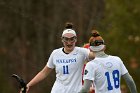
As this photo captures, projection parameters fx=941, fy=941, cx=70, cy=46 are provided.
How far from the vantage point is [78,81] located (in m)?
15.7

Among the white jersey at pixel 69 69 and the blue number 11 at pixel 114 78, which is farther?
the white jersey at pixel 69 69

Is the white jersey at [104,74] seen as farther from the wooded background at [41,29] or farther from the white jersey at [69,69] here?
the wooded background at [41,29]

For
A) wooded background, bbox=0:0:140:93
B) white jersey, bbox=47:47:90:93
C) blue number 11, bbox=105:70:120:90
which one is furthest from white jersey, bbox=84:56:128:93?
wooded background, bbox=0:0:140:93

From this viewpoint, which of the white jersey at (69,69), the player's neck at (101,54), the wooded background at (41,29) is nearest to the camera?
the player's neck at (101,54)

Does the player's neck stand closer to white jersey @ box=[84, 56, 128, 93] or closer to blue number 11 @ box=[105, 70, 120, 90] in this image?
white jersey @ box=[84, 56, 128, 93]

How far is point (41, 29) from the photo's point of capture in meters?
50.6

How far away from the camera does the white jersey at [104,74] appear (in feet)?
46.1

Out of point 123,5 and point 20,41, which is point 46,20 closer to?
point 20,41

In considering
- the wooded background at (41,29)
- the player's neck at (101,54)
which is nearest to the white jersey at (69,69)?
the player's neck at (101,54)

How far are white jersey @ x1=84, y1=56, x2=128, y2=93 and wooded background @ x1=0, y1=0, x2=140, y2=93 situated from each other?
22.0 m

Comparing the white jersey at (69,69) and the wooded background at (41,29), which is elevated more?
the white jersey at (69,69)

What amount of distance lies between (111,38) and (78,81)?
20539mm

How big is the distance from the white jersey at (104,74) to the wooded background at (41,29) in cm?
2198

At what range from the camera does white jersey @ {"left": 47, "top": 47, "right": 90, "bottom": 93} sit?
15.6 meters
